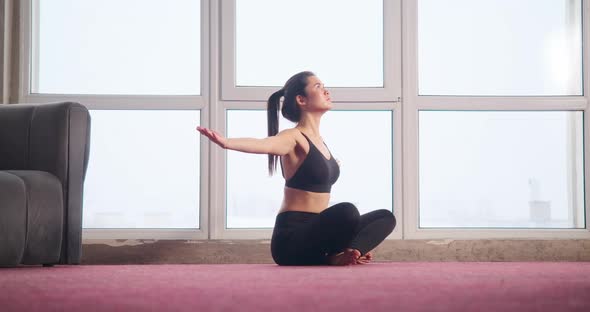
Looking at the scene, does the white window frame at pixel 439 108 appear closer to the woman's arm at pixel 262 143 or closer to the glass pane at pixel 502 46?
the glass pane at pixel 502 46

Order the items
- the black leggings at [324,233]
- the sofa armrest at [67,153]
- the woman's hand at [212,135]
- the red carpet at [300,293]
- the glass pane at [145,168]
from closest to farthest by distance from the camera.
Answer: the red carpet at [300,293] → the woman's hand at [212,135] → the black leggings at [324,233] → the sofa armrest at [67,153] → the glass pane at [145,168]

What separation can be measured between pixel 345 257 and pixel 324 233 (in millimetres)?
133

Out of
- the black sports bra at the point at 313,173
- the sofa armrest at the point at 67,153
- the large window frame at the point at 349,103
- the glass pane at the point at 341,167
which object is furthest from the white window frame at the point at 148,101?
the black sports bra at the point at 313,173

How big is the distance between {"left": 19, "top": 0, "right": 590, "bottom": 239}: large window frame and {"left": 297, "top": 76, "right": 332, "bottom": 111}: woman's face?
26.0 inches

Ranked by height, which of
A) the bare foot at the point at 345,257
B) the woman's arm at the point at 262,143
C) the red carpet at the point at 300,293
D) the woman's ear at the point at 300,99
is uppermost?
the woman's ear at the point at 300,99

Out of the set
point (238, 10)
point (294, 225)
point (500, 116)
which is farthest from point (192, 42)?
point (500, 116)

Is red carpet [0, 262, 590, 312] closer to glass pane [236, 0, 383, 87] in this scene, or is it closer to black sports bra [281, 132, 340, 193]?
black sports bra [281, 132, 340, 193]

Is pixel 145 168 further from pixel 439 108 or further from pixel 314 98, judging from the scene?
pixel 439 108

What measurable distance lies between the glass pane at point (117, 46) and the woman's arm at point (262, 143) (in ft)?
3.33

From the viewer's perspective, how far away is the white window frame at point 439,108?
3707mm

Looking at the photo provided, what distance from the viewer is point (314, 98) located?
304 centimetres

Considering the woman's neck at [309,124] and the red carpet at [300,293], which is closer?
the red carpet at [300,293]

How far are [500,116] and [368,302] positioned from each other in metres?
2.61

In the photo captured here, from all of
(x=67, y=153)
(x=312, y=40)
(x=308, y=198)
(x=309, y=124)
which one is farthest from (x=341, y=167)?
(x=67, y=153)
